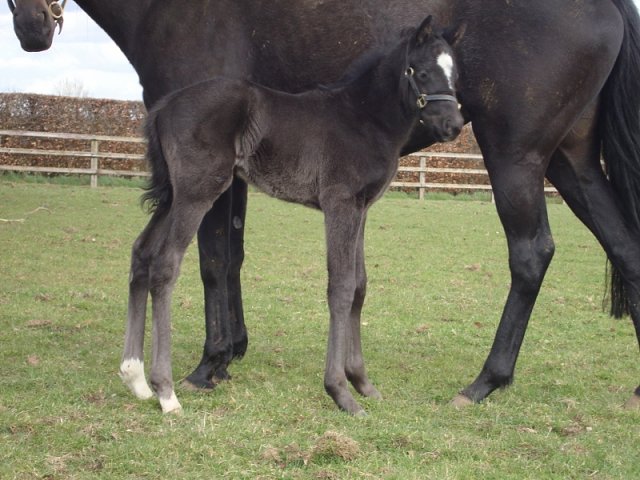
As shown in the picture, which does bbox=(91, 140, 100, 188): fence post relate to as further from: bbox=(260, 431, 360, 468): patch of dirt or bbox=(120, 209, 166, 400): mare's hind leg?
bbox=(260, 431, 360, 468): patch of dirt

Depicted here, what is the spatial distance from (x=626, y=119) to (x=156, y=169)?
304 cm

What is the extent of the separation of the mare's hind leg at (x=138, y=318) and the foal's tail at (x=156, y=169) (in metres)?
0.10

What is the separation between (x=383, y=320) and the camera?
795cm

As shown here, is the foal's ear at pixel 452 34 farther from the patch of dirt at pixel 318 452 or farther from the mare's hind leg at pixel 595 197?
the patch of dirt at pixel 318 452

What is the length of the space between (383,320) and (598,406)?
308cm

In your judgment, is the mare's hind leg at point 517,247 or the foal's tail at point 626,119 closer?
the mare's hind leg at point 517,247

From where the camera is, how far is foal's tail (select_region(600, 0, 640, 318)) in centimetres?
555

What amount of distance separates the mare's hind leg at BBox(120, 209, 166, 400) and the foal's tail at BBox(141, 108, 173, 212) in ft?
0.31

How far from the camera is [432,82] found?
475cm

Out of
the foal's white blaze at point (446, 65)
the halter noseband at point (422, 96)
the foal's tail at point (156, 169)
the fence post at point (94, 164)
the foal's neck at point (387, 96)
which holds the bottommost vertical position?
the fence post at point (94, 164)

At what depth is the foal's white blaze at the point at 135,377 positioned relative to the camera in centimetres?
486

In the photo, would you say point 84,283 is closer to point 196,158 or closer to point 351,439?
point 196,158

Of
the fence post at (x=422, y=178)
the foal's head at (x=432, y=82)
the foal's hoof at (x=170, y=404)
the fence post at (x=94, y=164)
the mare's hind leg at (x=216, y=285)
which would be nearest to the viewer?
the foal's hoof at (x=170, y=404)

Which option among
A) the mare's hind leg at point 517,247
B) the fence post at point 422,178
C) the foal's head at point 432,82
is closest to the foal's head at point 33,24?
the foal's head at point 432,82
